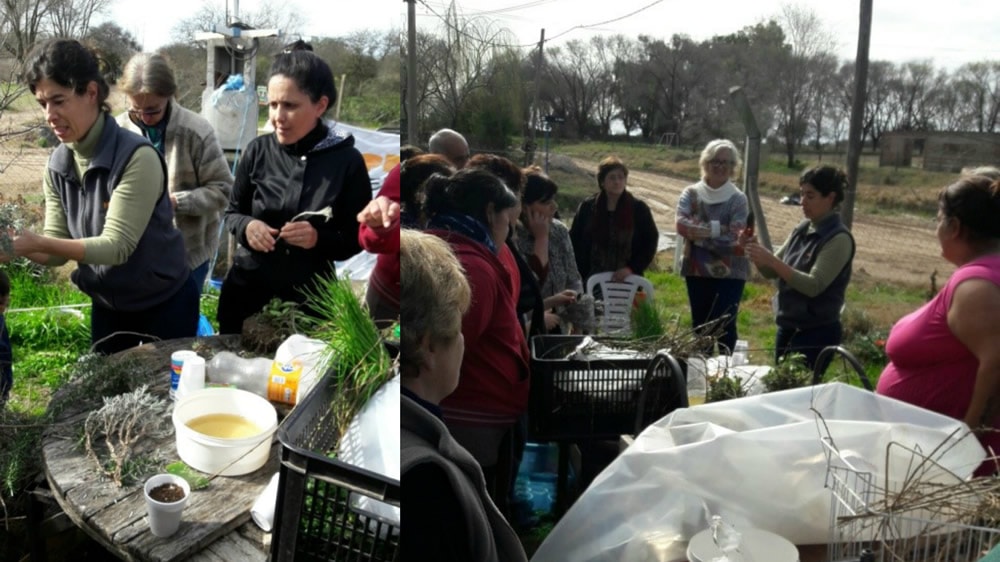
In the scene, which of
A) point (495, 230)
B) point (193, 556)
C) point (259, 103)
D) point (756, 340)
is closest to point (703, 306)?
point (756, 340)

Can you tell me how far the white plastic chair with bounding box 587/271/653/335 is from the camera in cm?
131

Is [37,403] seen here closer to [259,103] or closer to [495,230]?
[259,103]

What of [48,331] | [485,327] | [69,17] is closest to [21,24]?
[69,17]

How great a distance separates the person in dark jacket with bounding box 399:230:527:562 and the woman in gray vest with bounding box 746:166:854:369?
613 mm

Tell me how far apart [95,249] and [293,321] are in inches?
31.8

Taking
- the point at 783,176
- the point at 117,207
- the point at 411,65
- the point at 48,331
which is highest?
the point at 411,65

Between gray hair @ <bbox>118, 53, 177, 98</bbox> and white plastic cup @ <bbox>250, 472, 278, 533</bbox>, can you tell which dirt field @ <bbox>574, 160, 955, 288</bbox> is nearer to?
white plastic cup @ <bbox>250, 472, 278, 533</bbox>

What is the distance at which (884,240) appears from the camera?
1308mm

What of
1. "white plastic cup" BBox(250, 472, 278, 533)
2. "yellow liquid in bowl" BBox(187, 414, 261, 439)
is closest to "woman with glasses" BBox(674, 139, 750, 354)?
"white plastic cup" BBox(250, 472, 278, 533)

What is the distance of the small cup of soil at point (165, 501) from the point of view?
1834 millimetres

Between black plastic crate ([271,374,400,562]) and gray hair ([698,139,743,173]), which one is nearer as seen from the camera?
black plastic crate ([271,374,400,562])

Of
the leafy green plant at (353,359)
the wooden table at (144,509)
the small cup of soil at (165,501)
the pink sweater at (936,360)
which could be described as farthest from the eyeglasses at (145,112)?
the pink sweater at (936,360)

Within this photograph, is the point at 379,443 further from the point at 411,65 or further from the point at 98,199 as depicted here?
the point at 98,199

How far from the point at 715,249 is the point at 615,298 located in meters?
0.20
